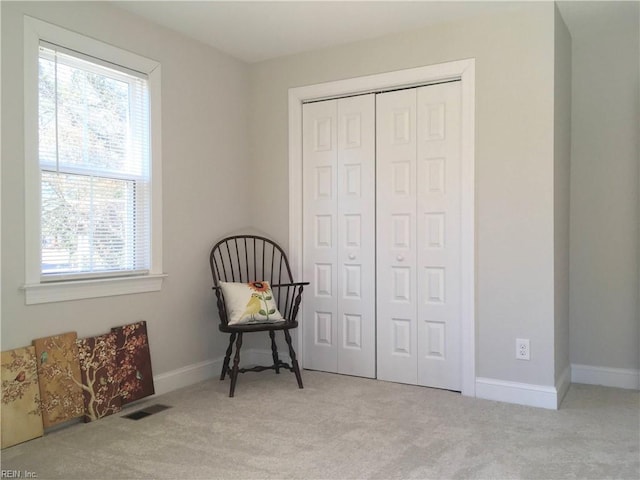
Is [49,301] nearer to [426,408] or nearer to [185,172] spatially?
[185,172]

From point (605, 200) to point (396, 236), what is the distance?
1433 mm

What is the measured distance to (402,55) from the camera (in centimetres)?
358

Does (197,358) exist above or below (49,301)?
below

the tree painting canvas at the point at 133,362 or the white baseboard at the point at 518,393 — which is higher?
the tree painting canvas at the point at 133,362

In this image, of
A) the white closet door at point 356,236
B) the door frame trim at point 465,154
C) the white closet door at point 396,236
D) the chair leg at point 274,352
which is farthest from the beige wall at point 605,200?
the chair leg at point 274,352

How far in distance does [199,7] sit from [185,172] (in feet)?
3.44

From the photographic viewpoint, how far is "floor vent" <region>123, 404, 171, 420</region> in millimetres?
2957

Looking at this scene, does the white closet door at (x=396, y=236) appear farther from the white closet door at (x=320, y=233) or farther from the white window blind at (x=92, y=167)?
the white window blind at (x=92, y=167)

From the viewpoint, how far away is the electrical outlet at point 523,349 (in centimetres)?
319

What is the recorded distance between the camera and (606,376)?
11.8 ft

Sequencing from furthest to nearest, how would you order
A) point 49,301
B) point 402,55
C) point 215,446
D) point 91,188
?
point 402,55, point 91,188, point 49,301, point 215,446

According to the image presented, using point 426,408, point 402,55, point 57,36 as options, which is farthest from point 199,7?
point 426,408

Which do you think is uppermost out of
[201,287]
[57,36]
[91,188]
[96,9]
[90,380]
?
[96,9]

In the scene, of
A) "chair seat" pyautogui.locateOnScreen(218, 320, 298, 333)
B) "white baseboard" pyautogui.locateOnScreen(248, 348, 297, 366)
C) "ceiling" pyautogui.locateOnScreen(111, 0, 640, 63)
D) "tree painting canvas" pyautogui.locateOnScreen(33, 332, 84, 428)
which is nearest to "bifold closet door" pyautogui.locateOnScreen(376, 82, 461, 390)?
"ceiling" pyautogui.locateOnScreen(111, 0, 640, 63)
